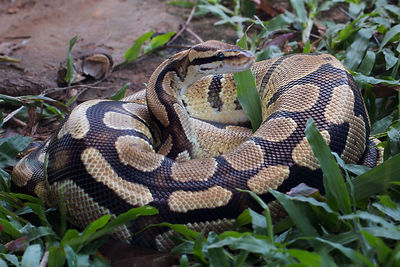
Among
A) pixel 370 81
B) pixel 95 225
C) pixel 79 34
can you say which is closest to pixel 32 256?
pixel 95 225

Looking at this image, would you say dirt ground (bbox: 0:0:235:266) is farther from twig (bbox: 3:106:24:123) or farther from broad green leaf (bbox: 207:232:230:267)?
broad green leaf (bbox: 207:232:230:267)

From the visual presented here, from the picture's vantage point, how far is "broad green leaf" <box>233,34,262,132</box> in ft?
11.9

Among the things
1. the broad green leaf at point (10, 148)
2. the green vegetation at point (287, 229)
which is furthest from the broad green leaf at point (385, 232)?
the broad green leaf at point (10, 148)

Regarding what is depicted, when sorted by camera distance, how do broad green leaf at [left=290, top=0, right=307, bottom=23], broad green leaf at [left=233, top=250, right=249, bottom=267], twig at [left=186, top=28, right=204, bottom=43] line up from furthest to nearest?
twig at [left=186, top=28, right=204, bottom=43], broad green leaf at [left=290, top=0, right=307, bottom=23], broad green leaf at [left=233, top=250, right=249, bottom=267]

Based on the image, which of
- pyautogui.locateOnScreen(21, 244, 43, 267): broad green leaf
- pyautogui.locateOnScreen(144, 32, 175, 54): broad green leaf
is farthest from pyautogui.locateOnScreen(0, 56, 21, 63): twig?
pyautogui.locateOnScreen(21, 244, 43, 267): broad green leaf

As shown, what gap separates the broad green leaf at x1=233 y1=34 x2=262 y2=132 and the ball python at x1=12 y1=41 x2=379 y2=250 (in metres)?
0.07

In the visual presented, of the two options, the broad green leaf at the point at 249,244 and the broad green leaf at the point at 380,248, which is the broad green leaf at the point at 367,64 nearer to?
the broad green leaf at the point at 380,248

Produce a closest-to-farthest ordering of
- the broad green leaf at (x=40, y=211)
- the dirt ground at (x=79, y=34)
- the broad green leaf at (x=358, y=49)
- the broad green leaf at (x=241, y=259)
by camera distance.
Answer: the broad green leaf at (x=241, y=259) → the broad green leaf at (x=40, y=211) → the broad green leaf at (x=358, y=49) → the dirt ground at (x=79, y=34)

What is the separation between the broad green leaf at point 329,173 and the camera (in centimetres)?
240

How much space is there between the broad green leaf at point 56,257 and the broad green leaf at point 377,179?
1654 millimetres

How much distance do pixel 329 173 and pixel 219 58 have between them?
1323 millimetres

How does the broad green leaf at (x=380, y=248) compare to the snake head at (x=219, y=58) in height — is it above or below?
below

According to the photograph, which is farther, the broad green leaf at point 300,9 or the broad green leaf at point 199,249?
the broad green leaf at point 300,9

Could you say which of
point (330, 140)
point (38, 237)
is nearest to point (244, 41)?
point (330, 140)
